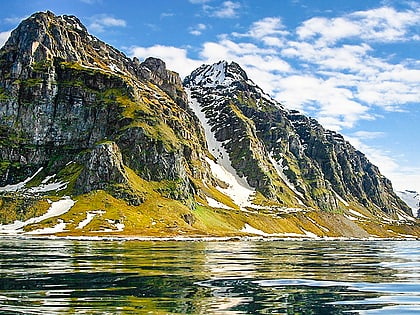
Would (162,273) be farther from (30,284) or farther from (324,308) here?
(324,308)

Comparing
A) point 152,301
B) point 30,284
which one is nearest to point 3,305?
point 152,301

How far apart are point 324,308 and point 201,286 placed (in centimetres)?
1135

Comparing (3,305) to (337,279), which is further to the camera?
(337,279)

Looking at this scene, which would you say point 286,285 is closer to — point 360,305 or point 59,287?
point 360,305

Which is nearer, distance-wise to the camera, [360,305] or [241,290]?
[360,305]

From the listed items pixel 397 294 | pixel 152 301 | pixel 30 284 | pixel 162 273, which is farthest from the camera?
pixel 162 273

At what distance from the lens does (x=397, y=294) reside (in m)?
30.8

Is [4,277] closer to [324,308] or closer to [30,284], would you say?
[30,284]

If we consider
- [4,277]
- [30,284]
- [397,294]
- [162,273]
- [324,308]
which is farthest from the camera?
[162,273]

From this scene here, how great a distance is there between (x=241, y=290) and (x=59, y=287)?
11.7 meters

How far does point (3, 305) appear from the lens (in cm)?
2494

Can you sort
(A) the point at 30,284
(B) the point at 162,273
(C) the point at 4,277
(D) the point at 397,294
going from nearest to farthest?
(D) the point at 397,294 < (A) the point at 30,284 < (C) the point at 4,277 < (B) the point at 162,273

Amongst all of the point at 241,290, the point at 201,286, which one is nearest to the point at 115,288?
the point at 201,286

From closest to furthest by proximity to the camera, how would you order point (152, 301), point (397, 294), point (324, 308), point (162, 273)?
point (324, 308), point (152, 301), point (397, 294), point (162, 273)
